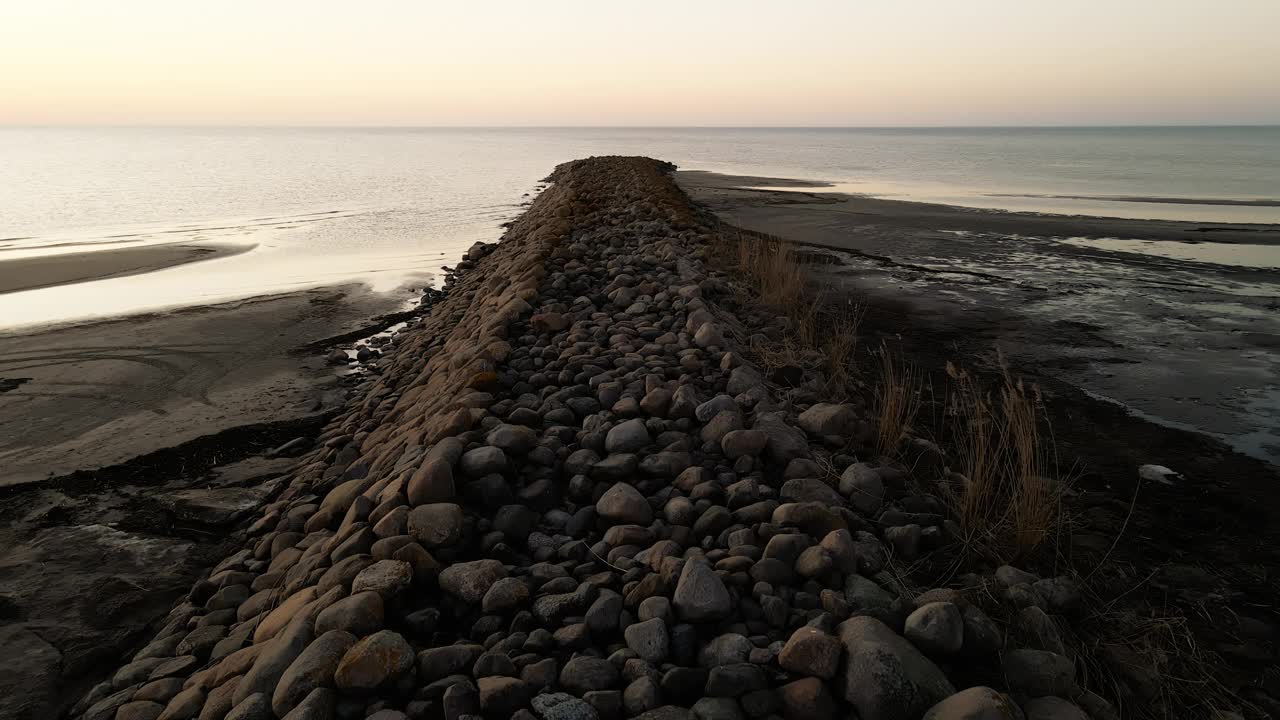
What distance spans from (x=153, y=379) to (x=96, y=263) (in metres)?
9.18

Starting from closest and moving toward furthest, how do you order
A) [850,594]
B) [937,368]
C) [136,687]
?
1. [850,594]
2. [136,687]
3. [937,368]

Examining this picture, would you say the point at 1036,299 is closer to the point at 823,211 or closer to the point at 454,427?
the point at 454,427

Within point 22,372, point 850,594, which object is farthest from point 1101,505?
point 22,372

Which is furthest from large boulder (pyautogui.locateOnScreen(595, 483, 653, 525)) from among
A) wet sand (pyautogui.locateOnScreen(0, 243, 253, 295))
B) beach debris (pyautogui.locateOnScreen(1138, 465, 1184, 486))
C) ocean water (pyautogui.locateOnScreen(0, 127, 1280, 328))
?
wet sand (pyautogui.locateOnScreen(0, 243, 253, 295))

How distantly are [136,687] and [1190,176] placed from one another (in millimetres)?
41998

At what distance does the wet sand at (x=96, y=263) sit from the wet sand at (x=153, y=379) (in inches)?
171

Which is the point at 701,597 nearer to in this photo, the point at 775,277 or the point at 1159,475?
the point at 1159,475

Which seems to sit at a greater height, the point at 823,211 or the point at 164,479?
the point at 823,211

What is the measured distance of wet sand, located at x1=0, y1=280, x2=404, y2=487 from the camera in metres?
5.91

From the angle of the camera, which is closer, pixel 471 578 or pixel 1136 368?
pixel 471 578

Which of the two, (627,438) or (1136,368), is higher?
(627,438)

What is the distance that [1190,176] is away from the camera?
3288cm

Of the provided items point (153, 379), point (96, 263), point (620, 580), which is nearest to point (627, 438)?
point (620, 580)

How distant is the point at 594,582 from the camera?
2.44 m
